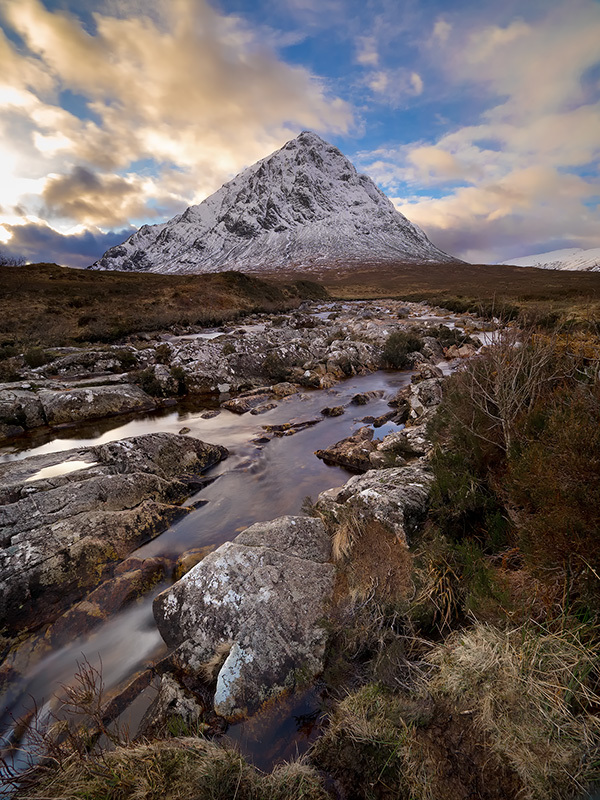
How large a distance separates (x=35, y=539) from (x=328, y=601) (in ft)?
15.7

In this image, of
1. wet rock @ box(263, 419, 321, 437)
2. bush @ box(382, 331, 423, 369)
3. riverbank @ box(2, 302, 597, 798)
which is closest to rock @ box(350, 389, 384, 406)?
wet rock @ box(263, 419, 321, 437)

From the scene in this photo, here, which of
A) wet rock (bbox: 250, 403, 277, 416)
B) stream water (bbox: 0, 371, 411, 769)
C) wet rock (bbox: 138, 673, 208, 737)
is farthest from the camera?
wet rock (bbox: 250, 403, 277, 416)

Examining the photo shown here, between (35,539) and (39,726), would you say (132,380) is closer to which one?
(35,539)

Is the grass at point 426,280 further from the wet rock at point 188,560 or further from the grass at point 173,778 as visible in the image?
the grass at point 173,778

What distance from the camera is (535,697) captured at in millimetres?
2479

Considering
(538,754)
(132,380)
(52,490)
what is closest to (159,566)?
(52,490)

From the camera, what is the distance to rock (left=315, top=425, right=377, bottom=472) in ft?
30.0

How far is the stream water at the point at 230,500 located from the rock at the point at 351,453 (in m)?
0.34

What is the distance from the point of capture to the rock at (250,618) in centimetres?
371

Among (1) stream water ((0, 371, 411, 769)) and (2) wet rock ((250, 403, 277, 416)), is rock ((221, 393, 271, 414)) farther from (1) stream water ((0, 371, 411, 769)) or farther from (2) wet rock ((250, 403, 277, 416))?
→ (1) stream water ((0, 371, 411, 769))

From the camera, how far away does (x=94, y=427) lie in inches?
486

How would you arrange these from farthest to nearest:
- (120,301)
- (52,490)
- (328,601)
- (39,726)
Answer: (120,301), (52,490), (328,601), (39,726)

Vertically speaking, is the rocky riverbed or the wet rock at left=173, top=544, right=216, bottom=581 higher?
the rocky riverbed

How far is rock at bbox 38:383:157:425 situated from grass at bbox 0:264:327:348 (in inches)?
269
